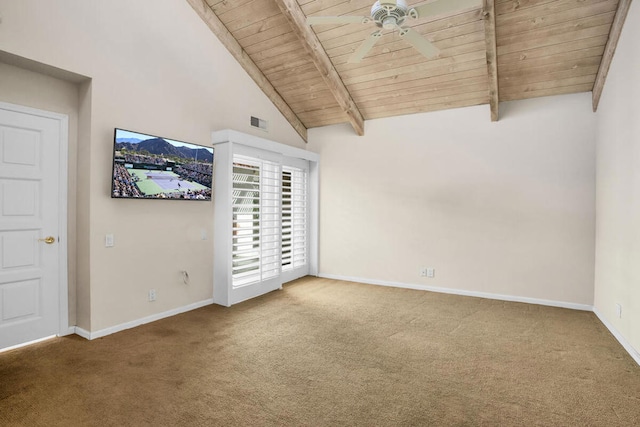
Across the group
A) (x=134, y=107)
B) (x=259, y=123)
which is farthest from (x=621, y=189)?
(x=134, y=107)

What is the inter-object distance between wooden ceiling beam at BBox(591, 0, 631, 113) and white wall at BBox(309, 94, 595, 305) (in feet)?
0.64

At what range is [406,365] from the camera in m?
2.76

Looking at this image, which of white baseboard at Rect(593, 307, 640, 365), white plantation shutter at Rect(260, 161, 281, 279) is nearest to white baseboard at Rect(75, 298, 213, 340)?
white plantation shutter at Rect(260, 161, 281, 279)

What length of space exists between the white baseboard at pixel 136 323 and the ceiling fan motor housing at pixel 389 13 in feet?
11.8

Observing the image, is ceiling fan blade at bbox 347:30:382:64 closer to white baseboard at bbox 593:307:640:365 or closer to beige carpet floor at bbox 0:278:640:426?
beige carpet floor at bbox 0:278:640:426

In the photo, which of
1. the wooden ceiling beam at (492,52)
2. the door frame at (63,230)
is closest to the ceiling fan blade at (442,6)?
the wooden ceiling beam at (492,52)

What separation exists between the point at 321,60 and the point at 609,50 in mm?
3090

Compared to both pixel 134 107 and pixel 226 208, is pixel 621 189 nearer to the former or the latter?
pixel 226 208

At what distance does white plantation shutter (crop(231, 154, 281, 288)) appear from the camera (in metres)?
4.40

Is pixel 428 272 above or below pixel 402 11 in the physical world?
below

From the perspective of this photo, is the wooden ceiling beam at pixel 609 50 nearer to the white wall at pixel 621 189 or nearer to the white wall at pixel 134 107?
the white wall at pixel 621 189

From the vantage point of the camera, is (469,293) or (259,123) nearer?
(469,293)

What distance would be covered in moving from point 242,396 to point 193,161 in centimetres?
270

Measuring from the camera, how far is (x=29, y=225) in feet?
10.2
